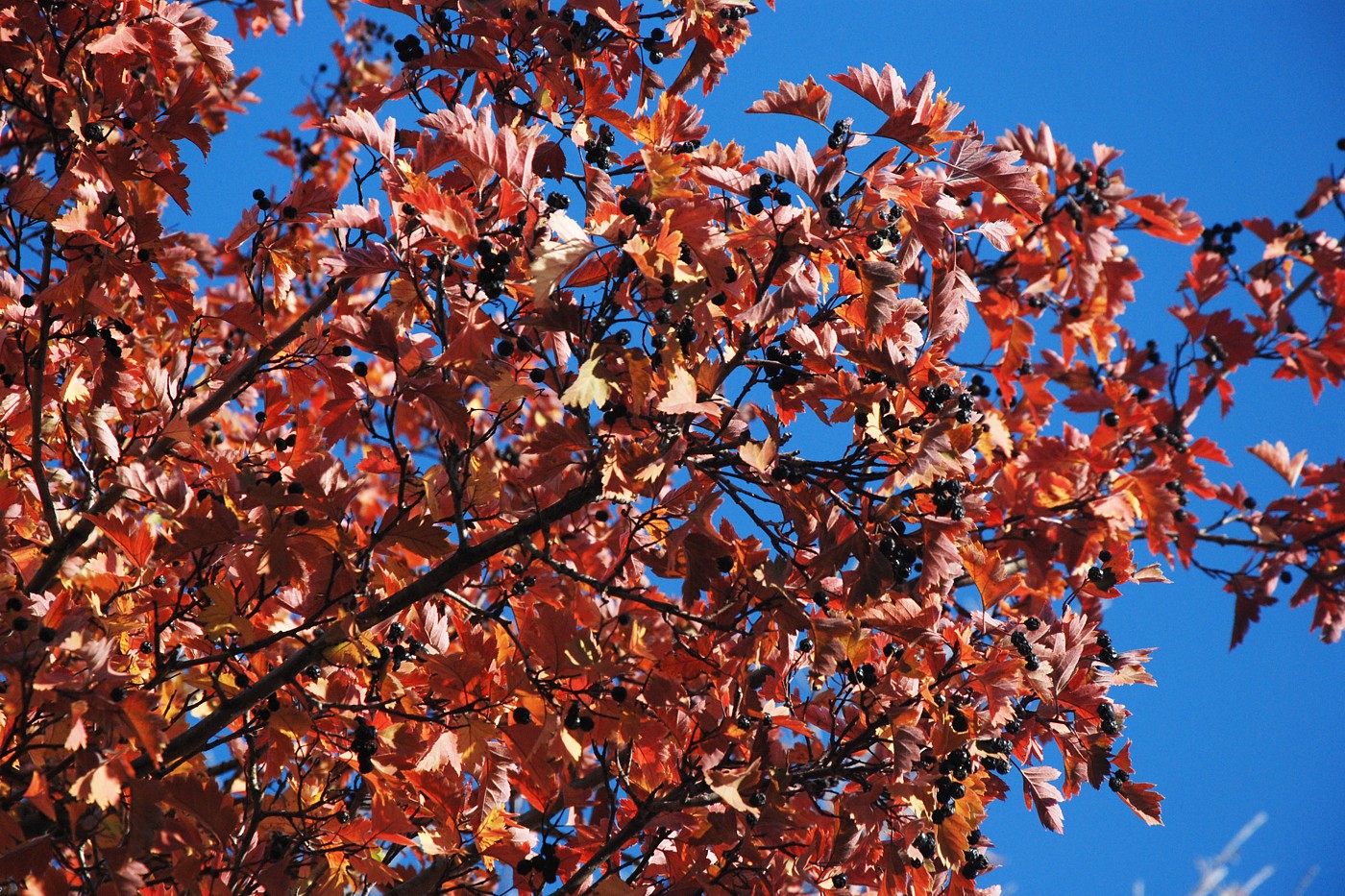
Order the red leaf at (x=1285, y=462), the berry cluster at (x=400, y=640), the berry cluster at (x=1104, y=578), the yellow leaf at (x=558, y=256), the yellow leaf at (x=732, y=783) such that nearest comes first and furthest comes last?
1. the yellow leaf at (x=558, y=256)
2. the yellow leaf at (x=732, y=783)
3. the berry cluster at (x=400, y=640)
4. the berry cluster at (x=1104, y=578)
5. the red leaf at (x=1285, y=462)

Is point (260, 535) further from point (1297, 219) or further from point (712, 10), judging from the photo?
point (1297, 219)

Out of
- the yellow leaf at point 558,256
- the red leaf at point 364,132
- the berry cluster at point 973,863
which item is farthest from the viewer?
the berry cluster at point 973,863

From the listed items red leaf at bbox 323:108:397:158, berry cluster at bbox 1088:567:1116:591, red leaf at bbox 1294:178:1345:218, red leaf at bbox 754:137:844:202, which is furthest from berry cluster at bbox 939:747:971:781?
red leaf at bbox 1294:178:1345:218

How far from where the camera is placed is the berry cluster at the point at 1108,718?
122 inches

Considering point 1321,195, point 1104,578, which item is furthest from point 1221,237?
point 1104,578

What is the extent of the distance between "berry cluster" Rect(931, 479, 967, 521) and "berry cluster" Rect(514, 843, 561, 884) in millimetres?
1543

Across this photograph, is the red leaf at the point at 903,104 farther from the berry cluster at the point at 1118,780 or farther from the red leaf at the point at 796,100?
the berry cluster at the point at 1118,780

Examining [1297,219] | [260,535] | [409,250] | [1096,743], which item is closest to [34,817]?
[260,535]

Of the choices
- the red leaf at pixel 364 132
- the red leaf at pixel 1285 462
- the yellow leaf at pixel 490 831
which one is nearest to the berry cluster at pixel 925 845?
the yellow leaf at pixel 490 831

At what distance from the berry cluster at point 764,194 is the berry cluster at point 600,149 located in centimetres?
68

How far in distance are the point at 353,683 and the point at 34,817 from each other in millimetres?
938

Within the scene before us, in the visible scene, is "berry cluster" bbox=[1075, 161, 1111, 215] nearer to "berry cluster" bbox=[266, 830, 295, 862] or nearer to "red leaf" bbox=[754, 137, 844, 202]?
"red leaf" bbox=[754, 137, 844, 202]

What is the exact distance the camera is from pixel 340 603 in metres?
3.09

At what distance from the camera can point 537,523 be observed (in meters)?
2.87
